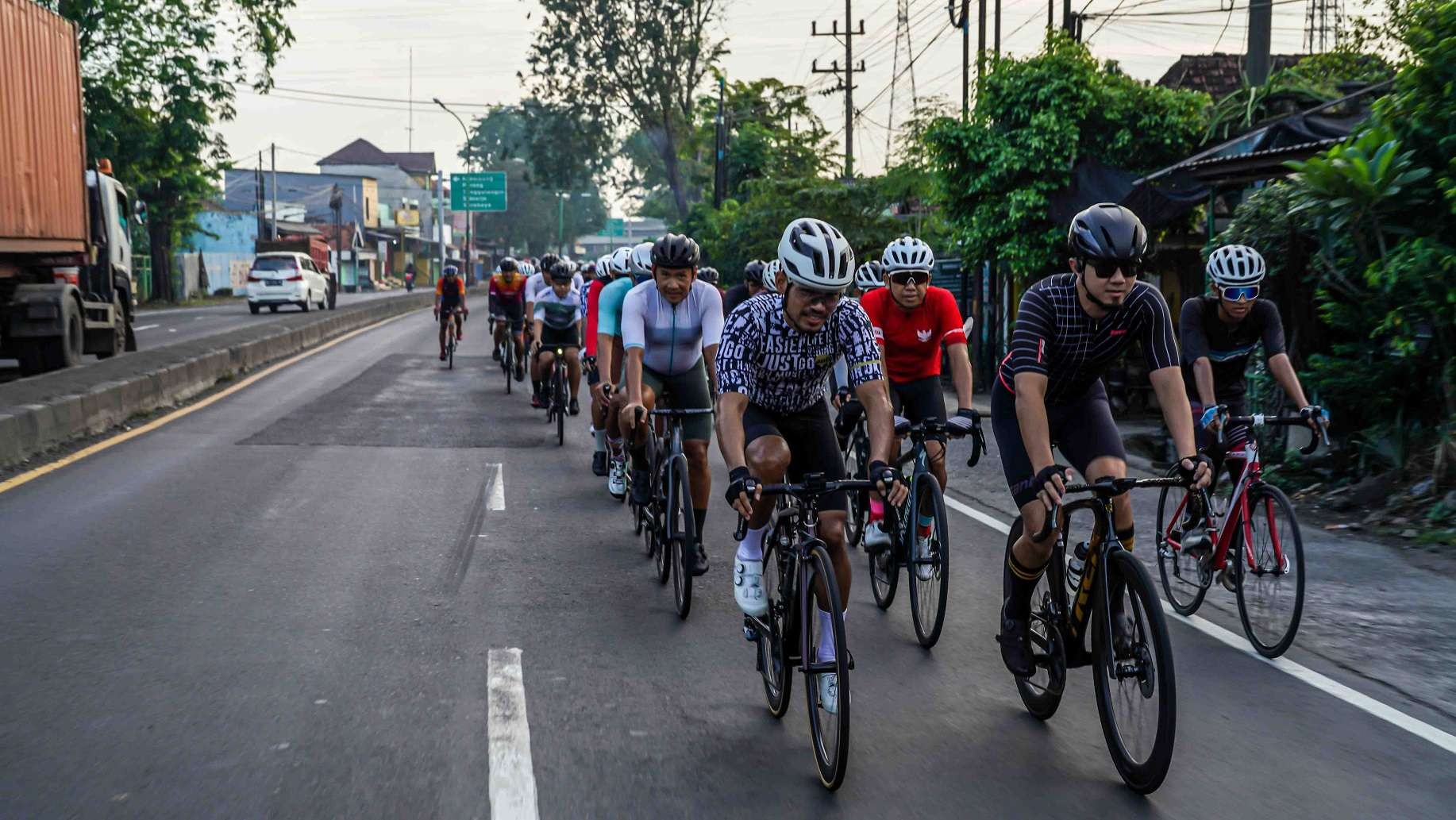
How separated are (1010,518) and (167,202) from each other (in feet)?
145

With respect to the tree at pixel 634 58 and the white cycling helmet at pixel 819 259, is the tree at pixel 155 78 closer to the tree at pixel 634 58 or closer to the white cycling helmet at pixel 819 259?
the tree at pixel 634 58

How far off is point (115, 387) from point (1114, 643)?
12.5 metres

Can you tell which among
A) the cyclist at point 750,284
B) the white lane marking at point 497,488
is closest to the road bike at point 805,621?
the white lane marking at point 497,488

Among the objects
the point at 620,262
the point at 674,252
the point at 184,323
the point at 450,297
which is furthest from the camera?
the point at 184,323

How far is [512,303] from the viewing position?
61.5 ft

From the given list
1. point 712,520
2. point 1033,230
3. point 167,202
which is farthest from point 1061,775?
point 167,202

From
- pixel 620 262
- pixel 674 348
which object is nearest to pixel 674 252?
pixel 674 348

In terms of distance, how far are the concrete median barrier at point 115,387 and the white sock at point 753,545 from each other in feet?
26.8

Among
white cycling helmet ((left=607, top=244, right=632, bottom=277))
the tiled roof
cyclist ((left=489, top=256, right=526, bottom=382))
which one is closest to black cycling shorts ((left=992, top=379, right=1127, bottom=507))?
white cycling helmet ((left=607, top=244, right=632, bottom=277))

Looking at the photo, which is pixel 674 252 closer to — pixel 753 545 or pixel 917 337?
pixel 917 337

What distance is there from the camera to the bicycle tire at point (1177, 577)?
674 centimetres

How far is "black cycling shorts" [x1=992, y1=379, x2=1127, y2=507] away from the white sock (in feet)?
3.13

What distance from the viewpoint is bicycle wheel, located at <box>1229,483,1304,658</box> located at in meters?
5.96

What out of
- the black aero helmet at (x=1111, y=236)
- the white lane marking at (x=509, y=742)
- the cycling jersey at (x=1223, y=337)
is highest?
the black aero helmet at (x=1111, y=236)
